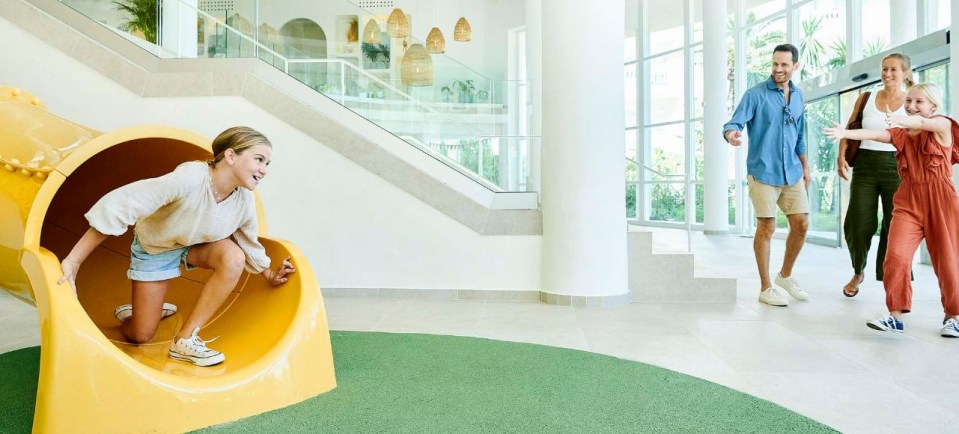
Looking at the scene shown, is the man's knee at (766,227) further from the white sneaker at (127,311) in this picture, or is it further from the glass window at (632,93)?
the glass window at (632,93)

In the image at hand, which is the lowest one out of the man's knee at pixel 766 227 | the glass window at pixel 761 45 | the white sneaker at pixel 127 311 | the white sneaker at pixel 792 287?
the white sneaker at pixel 792 287

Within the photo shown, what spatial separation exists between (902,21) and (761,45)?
149 inches

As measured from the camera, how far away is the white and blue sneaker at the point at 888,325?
3.22 m

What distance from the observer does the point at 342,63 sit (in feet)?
17.8

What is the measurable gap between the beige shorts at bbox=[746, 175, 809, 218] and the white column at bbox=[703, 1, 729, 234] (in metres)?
6.72

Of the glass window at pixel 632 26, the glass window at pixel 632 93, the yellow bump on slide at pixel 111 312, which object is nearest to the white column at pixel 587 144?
the yellow bump on slide at pixel 111 312

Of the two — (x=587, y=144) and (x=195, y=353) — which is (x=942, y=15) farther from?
(x=195, y=353)

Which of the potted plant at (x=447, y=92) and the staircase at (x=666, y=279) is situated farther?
the potted plant at (x=447, y=92)

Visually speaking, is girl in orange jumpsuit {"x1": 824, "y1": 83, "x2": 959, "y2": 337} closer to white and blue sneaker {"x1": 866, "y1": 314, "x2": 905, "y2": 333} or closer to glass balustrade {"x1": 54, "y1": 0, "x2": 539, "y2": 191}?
white and blue sneaker {"x1": 866, "y1": 314, "x2": 905, "y2": 333}

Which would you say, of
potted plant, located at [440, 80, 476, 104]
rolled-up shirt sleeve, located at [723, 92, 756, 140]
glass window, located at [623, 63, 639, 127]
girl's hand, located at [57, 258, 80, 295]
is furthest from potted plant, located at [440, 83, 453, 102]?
glass window, located at [623, 63, 639, 127]

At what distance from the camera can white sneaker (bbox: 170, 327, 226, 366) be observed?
7.36ft

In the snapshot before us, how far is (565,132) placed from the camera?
4203mm

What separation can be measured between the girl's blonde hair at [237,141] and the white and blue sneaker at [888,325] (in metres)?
2.91

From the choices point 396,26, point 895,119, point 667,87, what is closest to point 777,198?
point 895,119
